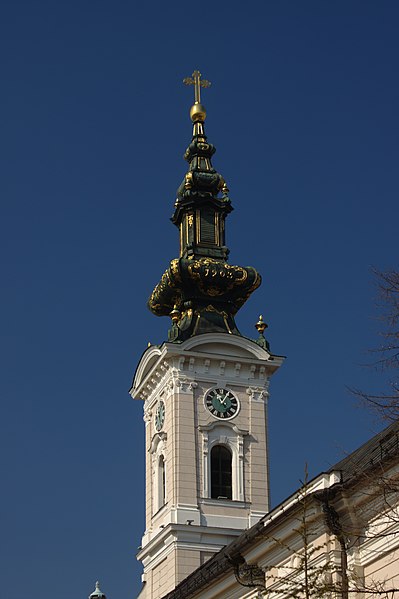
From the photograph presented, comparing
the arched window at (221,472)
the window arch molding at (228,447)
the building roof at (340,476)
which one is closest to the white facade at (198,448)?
the window arch molding at (228,447)

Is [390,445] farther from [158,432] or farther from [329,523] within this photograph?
[158,432]

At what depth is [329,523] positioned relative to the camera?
23641 millimetres

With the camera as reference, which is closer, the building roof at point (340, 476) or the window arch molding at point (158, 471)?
the building roof at point (340, 476)

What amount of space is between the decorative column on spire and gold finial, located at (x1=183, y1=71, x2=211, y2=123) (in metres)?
1.21

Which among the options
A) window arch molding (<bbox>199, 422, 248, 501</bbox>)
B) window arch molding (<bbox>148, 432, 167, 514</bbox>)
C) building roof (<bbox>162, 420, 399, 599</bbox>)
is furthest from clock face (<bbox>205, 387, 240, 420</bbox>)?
building roof (<bbox>162, 420, 399, 599</bbox>)

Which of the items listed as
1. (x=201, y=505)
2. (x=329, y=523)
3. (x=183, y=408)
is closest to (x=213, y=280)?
(x=183, y=408)

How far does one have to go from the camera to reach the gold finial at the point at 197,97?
5006cm

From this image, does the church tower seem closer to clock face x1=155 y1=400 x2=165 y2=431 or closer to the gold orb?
clock face x1=155 y1=400 x2=165 y2=431

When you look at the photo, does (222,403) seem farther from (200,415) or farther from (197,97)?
(197,97)

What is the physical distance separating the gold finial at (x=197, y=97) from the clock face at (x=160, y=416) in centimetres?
1171

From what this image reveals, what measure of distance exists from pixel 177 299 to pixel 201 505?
7.63m

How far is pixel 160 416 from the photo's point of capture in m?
44.3

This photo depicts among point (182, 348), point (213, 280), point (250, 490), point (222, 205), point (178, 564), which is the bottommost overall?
point (178, 564)

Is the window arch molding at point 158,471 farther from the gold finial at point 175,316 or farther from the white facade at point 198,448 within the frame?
the gold finial at point 175,316
